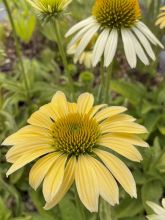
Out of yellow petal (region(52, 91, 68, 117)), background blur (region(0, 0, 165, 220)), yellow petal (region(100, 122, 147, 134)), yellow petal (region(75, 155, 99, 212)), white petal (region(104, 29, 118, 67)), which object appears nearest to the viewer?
yellow petal (region(75, 155, 99, 212))

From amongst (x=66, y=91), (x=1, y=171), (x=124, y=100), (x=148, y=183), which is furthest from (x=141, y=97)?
(x=1, y=171)

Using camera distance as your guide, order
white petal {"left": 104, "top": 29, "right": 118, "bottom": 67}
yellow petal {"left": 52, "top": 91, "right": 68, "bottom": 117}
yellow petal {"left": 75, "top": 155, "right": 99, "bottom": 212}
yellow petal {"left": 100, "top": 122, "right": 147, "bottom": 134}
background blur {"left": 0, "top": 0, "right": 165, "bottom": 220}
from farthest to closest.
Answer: background blur {"left": 0, "top": 0, "right": 165, "bottom": 220}
white petal {"left": 104, "top": 29, "right": 118, "bottom": 67}
yellow petal {"left": 52, "top": 91, "right": 68, "bottom": 117}
yellow petal {"left": 100, "top": 122, "right": 147, "bottom": 134}
yellow petal {"left": 75, "top": 155, "right": 99, "bottom": 212}

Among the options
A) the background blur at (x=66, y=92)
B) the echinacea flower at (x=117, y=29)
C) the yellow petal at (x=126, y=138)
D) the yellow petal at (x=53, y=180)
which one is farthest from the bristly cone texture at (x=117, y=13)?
the yellow petal at (x=53, y=180)

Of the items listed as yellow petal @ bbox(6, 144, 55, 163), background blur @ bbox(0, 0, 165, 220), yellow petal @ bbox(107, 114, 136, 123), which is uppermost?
yellow petal @ bbox(107, 114, 136, 123)

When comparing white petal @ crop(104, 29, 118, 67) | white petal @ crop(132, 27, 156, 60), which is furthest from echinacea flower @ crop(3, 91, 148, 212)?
white petal @ crop(132, 27, 156, 60)

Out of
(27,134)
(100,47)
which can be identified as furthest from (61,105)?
(100,47)

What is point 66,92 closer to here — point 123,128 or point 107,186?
point 123,128

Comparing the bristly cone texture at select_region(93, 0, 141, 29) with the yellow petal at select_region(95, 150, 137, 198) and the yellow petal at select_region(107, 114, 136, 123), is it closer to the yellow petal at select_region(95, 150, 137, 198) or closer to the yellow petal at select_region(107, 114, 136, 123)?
the yellow petal at select_region(107, 114, 136, 123)

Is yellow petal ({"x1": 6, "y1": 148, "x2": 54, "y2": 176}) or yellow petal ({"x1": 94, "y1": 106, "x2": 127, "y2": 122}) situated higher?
yellow petal ({"x1": 94, "y1": 106, "x2": 127, "y2": 122})
